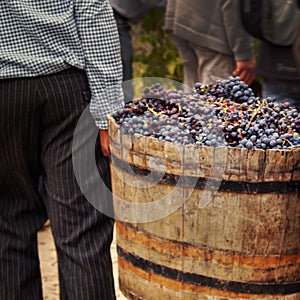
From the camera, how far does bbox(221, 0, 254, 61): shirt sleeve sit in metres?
3.48

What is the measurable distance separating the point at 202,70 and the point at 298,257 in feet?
6.08

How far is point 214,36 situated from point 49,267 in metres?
1.49

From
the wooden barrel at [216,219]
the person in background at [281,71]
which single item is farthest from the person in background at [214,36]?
the wooden barrel at [216,219]

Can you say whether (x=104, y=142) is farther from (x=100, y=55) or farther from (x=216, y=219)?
(x=216, y=219)

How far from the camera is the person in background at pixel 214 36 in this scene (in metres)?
3.55

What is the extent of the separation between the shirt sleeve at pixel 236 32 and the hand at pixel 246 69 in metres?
0.03

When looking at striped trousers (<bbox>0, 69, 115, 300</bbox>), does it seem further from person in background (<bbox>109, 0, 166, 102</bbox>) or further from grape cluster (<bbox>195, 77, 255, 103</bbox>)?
person in background (<bbox>109, 0, 166, 102</bbox>)

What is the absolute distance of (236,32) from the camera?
3.55m

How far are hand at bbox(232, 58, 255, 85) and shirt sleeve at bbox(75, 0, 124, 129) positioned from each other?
1354 millimetres

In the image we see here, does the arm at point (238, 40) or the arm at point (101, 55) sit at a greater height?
the arm at point (101, 55)

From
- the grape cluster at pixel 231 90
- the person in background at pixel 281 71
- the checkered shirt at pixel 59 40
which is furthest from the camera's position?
the person in background at pixel 281 71

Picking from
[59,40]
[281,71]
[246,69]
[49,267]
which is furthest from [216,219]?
[246,69]

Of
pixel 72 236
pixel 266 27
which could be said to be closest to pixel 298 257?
pixel 72 236

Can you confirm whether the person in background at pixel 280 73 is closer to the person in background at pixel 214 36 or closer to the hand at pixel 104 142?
the person in background at pixel 214 36
